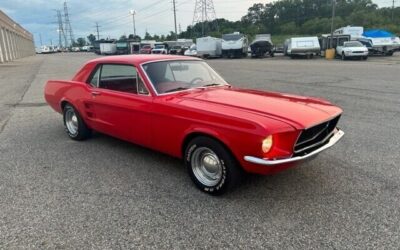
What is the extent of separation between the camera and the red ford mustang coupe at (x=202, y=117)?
3.39 meters

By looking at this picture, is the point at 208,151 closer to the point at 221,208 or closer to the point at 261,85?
the point at 221,208

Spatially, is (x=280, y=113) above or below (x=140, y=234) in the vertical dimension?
above

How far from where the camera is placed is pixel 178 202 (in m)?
3.71

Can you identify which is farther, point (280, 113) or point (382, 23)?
point (382, 23)

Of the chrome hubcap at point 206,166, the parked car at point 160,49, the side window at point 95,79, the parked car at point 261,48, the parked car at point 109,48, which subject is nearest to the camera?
the chrome hubcap at point 206,166

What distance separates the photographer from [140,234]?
313 centimetres

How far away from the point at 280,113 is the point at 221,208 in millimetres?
1156

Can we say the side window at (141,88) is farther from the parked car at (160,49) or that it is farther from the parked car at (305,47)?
the parked car at (160,49)

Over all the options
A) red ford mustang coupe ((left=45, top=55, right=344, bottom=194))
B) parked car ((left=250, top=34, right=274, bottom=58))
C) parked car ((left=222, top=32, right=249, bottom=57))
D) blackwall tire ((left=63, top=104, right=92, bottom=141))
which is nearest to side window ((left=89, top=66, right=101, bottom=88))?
red ford mustang coupe ((left=45, top=55, right=344, bottom=194))

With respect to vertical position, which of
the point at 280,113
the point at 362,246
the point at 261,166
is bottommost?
the point at 362,246

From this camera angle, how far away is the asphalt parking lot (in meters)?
3.05

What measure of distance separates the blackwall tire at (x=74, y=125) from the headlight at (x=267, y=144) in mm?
3589

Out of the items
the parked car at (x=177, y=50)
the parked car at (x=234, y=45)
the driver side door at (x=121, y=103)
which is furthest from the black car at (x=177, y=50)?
the driver side door at (x=121, y=103)

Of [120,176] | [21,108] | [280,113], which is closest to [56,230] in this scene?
[120,176]
